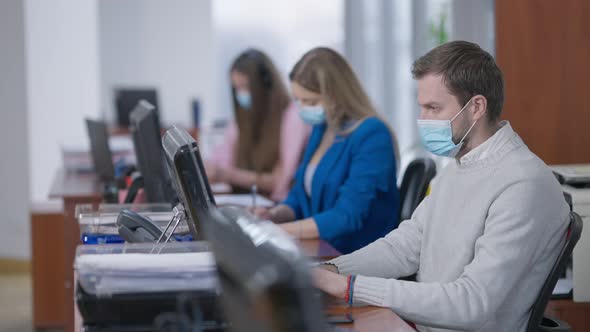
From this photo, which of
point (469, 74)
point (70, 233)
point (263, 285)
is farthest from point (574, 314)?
point (70, 233)

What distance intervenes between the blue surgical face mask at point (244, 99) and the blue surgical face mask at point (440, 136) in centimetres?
236

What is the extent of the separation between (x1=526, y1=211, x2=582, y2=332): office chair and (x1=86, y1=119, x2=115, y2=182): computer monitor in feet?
8.34

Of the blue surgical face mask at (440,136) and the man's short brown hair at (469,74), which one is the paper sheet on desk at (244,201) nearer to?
the blue surgical face mask at (440,136)

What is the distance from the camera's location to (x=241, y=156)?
184 inches

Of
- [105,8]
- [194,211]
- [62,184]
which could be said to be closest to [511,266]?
[194,211]

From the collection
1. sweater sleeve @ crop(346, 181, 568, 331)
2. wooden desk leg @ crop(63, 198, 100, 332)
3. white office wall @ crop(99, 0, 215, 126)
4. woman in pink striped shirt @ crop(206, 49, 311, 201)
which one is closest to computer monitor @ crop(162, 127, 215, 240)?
sweater sleeve @ crop(346, 181, 568, 331)

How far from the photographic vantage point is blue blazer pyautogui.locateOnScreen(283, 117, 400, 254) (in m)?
3.14

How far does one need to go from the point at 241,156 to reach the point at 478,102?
2.65 metres

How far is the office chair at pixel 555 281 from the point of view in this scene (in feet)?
6.58

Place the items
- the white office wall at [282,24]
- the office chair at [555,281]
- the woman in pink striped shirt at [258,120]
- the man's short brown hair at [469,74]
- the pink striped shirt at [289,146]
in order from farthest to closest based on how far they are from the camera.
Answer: the white office wall at [282,24] → the woman in pink striped shirt at [258,120] → the pink striped shirt at [289,146] → the man's short brown hair at [469,74] → the office chair at [555,281]

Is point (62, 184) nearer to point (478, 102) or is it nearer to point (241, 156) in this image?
point (241, 156)

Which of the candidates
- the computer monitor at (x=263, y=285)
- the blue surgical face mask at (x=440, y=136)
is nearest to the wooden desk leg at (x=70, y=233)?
the blue surgical face mask at (x=440, y=136)

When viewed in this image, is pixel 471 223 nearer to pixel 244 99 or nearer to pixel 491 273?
pixel 491 273

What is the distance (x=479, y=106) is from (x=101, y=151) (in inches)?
106
